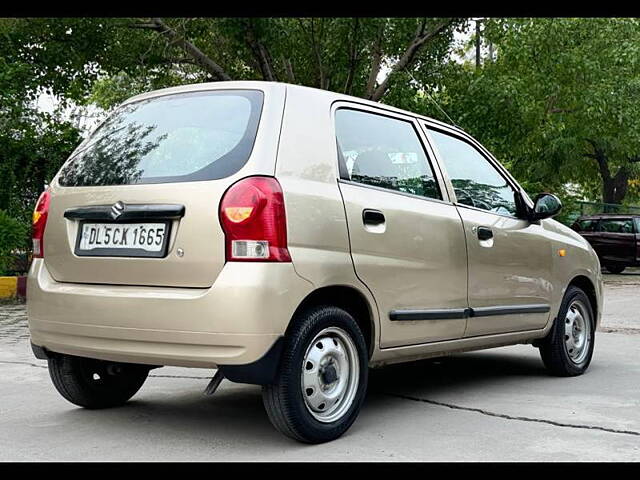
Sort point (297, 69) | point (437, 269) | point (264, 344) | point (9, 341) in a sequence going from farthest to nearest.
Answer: point (297, 69) < point (9, 341) < point (437, 269) < point (264, 344)

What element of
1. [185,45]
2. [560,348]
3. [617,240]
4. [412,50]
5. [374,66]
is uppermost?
[185,45]

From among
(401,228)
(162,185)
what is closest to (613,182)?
(401,228)

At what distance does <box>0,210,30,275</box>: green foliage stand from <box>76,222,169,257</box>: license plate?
872 centimetres

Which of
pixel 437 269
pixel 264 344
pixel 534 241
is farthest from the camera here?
pixel 534 241

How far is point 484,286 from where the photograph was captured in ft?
18.0

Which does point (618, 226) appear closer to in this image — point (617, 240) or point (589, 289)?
point (617, 240)

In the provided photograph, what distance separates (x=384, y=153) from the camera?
5.02 meters

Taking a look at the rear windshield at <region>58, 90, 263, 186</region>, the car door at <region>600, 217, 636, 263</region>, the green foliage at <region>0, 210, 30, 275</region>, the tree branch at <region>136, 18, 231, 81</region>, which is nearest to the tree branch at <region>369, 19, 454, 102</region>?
the tree branch at <region>136, 18, 231, 81</region>

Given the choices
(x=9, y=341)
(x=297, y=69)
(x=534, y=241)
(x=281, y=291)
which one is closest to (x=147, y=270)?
(x=281, y=291)

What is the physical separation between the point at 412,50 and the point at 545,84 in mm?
3434

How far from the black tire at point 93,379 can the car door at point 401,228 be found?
4.64ft

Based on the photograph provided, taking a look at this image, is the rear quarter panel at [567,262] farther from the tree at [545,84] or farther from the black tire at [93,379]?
the tree at [545,84]

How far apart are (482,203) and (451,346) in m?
1.03
